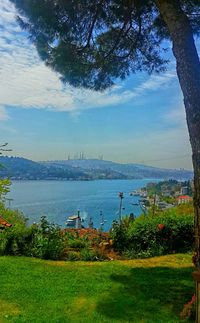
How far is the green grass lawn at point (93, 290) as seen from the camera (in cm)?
398

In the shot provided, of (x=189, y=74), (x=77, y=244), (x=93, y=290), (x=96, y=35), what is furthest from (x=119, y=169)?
(x=189, y=74)

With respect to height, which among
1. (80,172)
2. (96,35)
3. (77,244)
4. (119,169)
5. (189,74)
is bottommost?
(77,244)

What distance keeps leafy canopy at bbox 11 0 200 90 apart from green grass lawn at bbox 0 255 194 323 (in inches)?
121

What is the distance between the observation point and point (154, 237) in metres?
7.79

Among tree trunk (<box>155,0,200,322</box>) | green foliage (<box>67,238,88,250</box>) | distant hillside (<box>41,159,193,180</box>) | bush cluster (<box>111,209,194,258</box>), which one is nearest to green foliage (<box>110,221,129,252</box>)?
bush cluster (<box>111,209,194,258</box>)

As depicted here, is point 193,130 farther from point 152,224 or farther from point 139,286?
point 152,224

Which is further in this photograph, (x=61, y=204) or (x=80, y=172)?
(x=80, y=172)

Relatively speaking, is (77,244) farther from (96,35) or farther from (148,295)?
(96,35)

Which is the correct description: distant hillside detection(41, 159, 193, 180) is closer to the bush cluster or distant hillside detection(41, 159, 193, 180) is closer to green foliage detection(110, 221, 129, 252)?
the bush cluster

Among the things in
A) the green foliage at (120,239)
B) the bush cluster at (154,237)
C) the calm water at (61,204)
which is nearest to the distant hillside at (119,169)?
the calm water at (61,204)

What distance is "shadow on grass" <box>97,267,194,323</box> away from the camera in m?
4.01

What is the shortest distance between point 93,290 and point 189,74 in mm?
2911

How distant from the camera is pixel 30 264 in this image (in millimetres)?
6203

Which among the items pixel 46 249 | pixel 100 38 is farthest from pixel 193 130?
pixel 46 249
